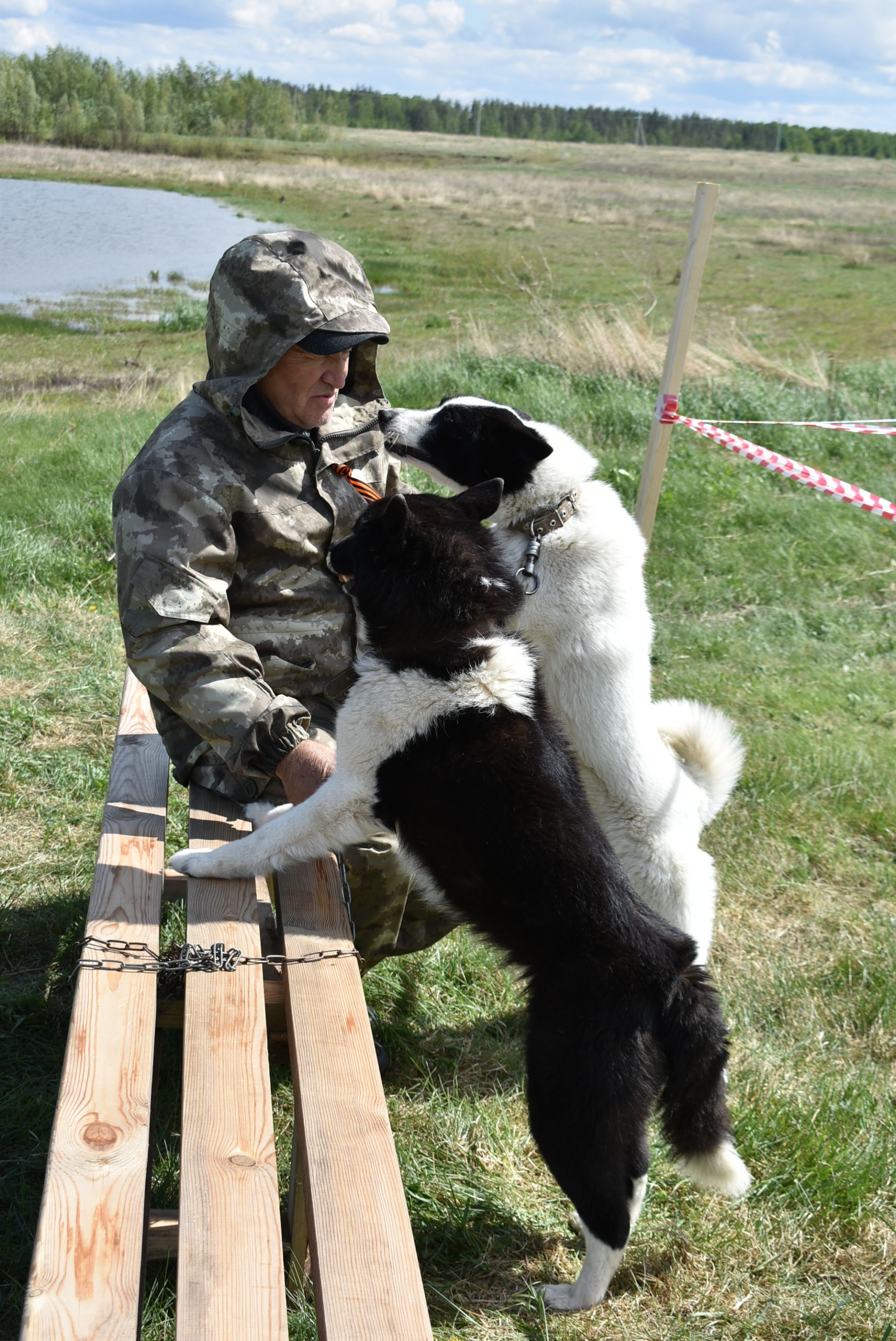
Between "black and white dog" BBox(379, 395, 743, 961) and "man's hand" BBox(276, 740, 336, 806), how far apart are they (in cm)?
66

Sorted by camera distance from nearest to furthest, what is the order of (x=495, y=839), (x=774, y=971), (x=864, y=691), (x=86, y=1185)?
(x=86, y=1185) → (x=495, y=839) → (x=774, y=971) → (x=864, y=691)

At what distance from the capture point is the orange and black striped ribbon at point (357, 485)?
2961 mm

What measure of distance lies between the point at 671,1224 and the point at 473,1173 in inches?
18.8

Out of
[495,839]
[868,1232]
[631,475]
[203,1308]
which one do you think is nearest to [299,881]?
[495,839]

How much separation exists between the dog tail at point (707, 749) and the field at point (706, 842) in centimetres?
67

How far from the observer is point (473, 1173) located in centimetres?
249

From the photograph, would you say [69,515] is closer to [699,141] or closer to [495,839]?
[495,839]

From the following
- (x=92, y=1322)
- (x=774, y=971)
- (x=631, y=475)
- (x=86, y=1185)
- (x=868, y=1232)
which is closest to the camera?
(x=92, y=1322)

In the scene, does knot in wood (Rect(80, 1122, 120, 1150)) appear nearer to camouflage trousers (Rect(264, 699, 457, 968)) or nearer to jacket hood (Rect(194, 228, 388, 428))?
camouflage trousers (Rect(264, 699, 457, 968))

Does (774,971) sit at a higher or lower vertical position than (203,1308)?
lower

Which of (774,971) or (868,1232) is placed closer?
(868,1232)

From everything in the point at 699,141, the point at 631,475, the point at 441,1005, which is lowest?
the point at 441,1005

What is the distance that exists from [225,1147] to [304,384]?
6.41 ft

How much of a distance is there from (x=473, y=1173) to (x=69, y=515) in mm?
4832
